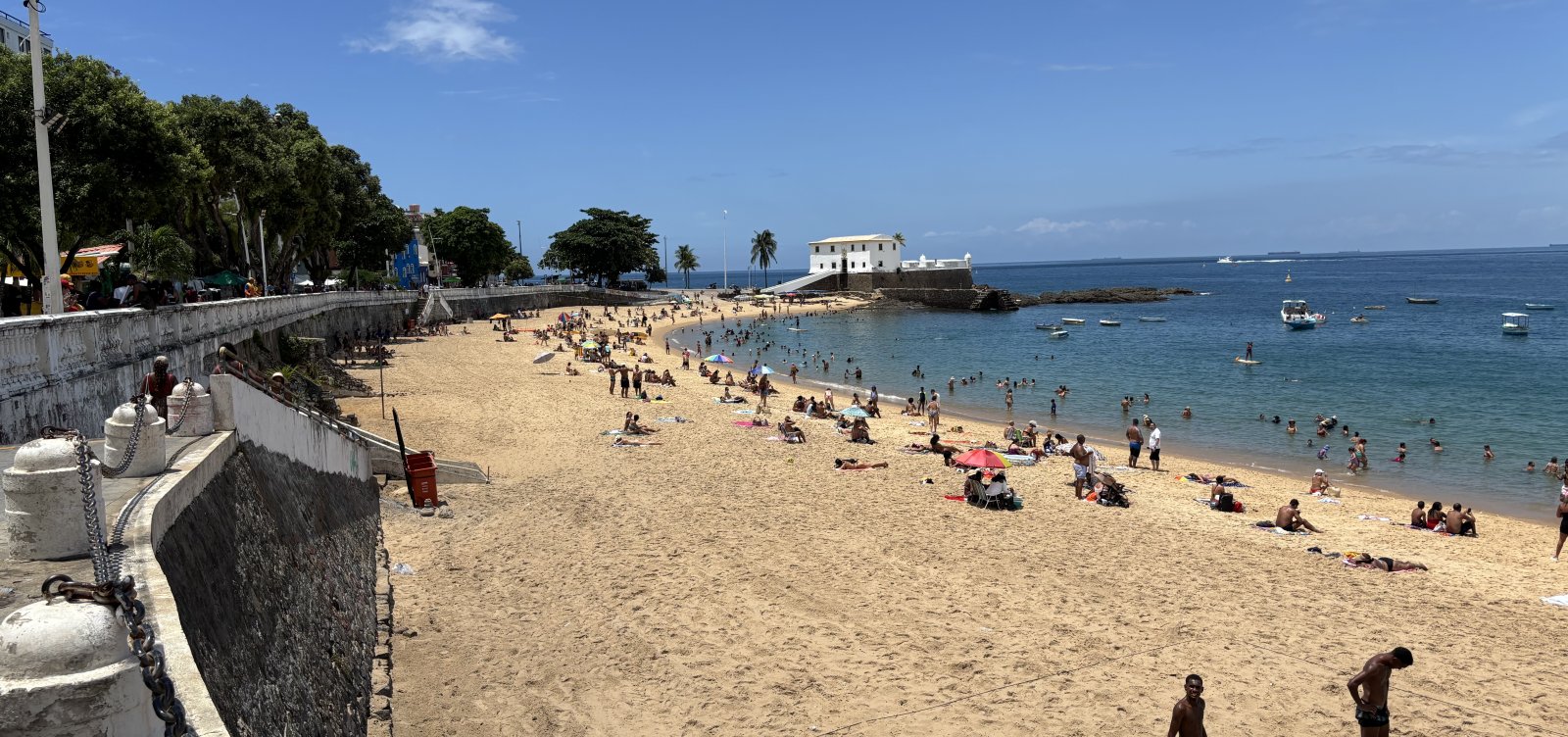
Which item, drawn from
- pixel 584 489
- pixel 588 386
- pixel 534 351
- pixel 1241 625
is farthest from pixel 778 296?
pixel 1241 625

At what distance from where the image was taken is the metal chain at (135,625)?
3062mm

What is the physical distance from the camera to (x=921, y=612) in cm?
1138

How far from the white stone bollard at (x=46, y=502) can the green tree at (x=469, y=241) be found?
7773 centimetres

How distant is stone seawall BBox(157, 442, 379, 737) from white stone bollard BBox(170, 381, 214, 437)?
0.38 meters

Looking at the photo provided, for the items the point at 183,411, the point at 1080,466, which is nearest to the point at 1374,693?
the point at 1080,466

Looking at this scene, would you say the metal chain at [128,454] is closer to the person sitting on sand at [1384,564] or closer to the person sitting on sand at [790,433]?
the person sitting on sand at [1384,564]

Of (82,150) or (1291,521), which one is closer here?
(1291,521)

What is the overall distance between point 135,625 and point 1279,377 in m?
45.8

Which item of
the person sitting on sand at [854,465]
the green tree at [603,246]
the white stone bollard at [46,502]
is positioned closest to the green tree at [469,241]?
the green tree at [603,246]

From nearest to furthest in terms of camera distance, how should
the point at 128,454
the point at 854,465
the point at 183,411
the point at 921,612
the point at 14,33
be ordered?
the point at 128,454, the point at 183,411, the point at 921,612, the point at 854,465, the point at 14,33

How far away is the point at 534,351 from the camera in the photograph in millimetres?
42656

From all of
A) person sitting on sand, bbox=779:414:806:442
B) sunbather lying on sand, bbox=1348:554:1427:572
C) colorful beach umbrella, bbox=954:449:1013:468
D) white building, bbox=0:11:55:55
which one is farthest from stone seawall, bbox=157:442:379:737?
white building, bbox=0:11:55:55

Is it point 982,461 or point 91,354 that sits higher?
point 91,354

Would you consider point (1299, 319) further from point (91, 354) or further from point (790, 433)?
point (91, 354)
